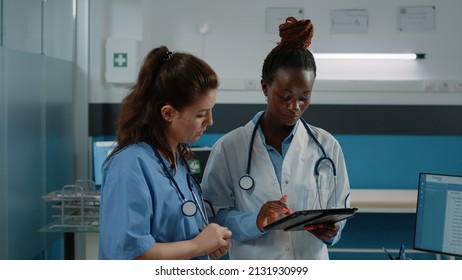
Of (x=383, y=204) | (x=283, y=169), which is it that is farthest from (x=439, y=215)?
(x=383, y=204)

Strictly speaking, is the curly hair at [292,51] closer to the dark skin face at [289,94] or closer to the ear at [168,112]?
the dark skin face at [289,94]

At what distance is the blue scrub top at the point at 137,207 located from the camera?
1.31 m

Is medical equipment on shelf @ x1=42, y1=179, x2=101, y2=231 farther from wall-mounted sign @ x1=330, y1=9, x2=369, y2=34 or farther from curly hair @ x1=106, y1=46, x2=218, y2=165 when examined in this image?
wall-mounted sign @ x1=330, y1=9, x2=369, y2=34

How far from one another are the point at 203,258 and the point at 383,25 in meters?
2.91

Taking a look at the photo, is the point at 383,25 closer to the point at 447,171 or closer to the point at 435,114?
the point at 435,114

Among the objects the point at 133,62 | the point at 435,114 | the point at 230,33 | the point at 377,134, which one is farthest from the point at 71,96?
the point at 435,114

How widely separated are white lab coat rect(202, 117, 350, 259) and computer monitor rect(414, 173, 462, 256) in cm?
24

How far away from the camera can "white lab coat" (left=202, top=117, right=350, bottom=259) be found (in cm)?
168

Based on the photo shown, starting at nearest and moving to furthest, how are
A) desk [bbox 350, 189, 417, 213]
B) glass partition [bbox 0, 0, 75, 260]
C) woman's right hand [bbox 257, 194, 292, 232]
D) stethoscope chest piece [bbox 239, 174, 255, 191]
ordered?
woman's right hand [bbox 257, 194, 292, 232] → stethoscope chest piece [bbox 239, 174, 255, 191] → glass partition [bbox 0, 0, 75, 260] → desk [bbox 350, 189, 417, 213]

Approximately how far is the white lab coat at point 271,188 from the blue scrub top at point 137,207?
29 centimetres

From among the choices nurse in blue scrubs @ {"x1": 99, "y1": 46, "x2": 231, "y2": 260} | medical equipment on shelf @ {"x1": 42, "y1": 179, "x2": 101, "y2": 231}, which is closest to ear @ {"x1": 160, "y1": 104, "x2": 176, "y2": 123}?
nurse in blue scrubs @ {"x1": 99, "y1": 46, "x2": 231, "y2": 260}

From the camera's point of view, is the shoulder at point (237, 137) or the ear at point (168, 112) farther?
the shoulder at point (237, 137)

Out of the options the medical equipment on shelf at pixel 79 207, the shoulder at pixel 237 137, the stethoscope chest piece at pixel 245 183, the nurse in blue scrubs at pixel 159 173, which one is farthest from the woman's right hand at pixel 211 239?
the medical equipment on shelf at pixel 79 207

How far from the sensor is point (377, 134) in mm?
4047
